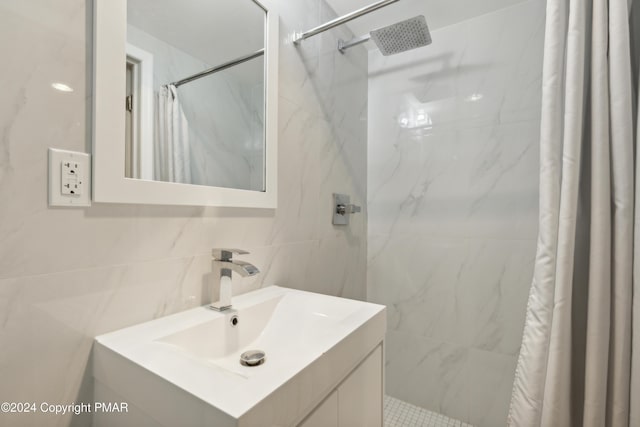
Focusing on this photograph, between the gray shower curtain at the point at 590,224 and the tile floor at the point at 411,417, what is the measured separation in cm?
74

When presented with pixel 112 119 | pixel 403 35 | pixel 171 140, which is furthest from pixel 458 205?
pixel 112 119

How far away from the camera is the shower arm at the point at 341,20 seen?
1.16m

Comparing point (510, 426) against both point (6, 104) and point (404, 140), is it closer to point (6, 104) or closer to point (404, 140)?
Answer: point (404, 140)

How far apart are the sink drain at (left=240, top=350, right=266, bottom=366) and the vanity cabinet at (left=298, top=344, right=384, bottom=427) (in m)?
0.21

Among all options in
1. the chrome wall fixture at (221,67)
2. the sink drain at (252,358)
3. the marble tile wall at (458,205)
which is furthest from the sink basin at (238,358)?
the marble tile wall at (458,205)

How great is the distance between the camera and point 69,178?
628 mm

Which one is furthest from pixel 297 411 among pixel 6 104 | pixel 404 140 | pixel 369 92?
pixel 369 92

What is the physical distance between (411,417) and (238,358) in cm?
129

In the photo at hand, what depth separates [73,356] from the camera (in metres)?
0.65

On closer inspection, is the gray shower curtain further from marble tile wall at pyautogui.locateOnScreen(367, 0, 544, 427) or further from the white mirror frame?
the white mirror frame

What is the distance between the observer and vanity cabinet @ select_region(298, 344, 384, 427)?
0.66 metres

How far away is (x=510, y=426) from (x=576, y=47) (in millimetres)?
1197

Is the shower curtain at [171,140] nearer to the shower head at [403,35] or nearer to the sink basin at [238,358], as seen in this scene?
the sink basin at [238,358]

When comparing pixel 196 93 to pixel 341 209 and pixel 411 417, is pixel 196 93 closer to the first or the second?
pixel 341 209
